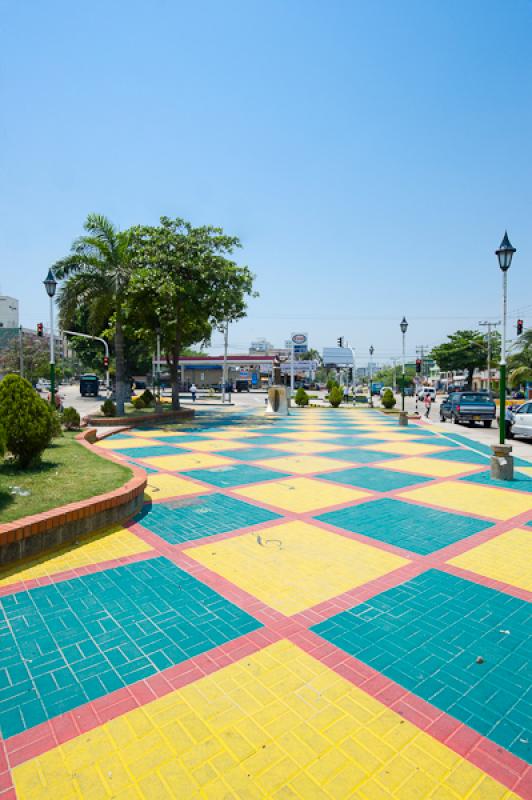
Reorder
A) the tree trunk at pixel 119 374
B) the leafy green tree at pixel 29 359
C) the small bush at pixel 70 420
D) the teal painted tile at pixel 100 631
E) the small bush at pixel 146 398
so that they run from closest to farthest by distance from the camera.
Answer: the teal painted tile at pixel 100 631 < the small bush at pixel 70 420 < the tree trunk at pixel 119 374 < the small bush at pixel 146 398 < the leafy green tree at pixel 29 359

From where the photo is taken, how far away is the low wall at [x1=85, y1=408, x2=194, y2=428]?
19.3 metres

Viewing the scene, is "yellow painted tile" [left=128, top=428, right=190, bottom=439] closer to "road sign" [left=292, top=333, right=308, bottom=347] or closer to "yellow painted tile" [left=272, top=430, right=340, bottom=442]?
"yellow painted tile" [left=272, top=430, right=340, bottom=442]

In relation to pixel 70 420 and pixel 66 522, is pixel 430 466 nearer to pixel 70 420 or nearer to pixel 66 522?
pixel 66 522

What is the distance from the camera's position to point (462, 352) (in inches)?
2712

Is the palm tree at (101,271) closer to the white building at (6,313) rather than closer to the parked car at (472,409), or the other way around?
the parked car at (472,409)

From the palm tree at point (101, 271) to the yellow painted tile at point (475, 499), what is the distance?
1649 cm

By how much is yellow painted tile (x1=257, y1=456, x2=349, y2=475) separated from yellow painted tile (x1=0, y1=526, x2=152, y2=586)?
4.89 m

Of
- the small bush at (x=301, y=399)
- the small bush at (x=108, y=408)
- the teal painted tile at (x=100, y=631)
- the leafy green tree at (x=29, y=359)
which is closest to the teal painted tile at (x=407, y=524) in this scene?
the teal painted tile at (x=100, y=631)

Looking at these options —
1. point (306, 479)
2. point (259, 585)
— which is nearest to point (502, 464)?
point (306, 479)

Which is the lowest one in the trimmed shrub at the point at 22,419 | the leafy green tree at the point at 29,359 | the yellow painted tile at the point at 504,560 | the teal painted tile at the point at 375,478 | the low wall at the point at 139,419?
the teal painted tile at the point at 375,478

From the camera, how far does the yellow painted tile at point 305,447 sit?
44.8 feet

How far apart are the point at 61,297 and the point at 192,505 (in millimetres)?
20007

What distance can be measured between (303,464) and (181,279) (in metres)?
12.5

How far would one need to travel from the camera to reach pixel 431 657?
3.49m
